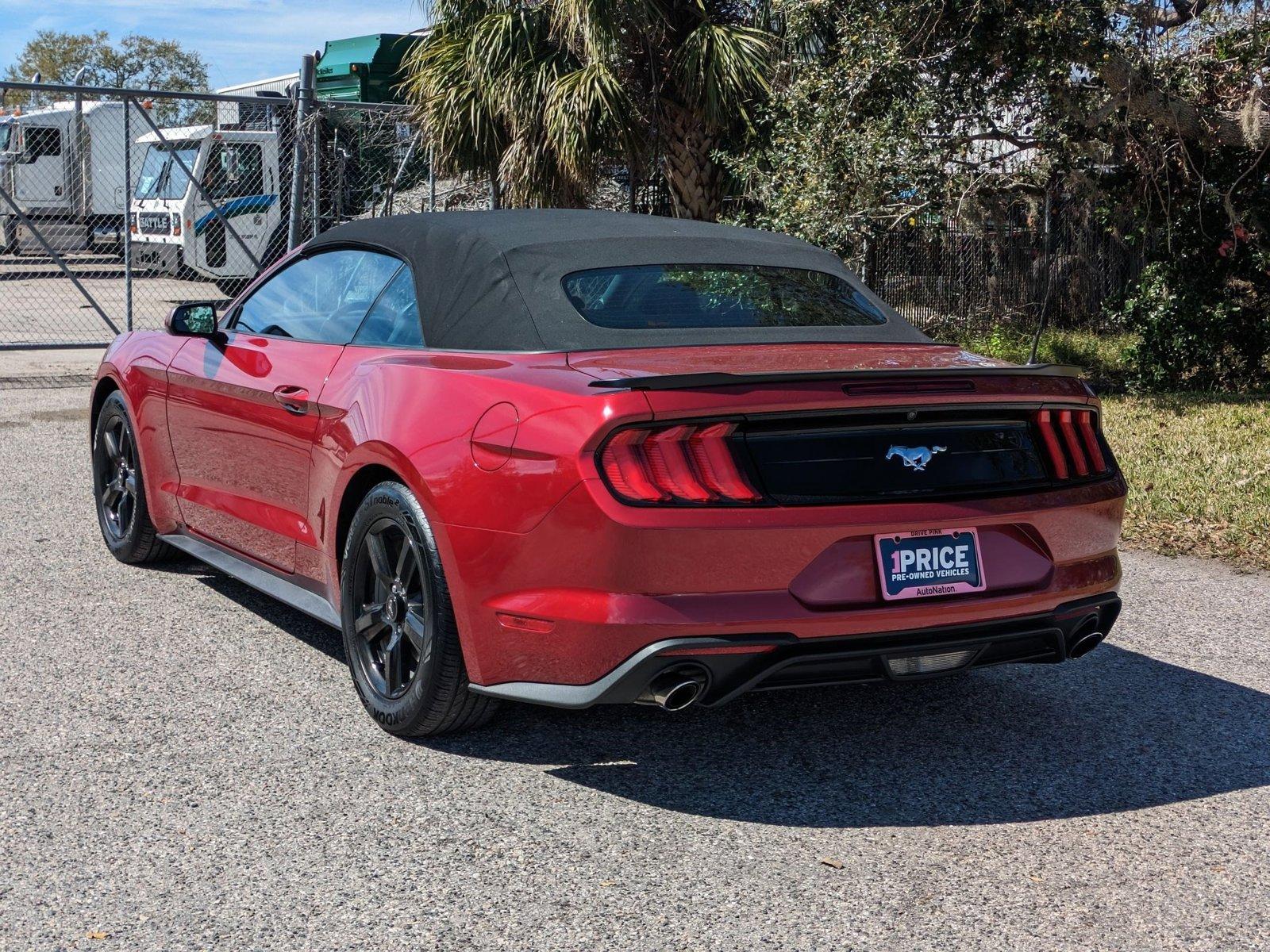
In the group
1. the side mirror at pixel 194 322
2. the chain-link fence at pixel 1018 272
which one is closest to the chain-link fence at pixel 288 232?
the chain-link fence at pixel 1018 272

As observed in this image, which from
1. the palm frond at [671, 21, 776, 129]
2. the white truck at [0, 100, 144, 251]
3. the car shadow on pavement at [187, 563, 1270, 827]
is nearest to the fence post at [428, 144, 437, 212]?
the palm frond at [671, 21, 776, 129]

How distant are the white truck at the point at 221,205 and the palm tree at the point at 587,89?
4804mm

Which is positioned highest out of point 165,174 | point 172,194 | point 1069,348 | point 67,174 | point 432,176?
point 67,174

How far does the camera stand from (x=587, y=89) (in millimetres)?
12922

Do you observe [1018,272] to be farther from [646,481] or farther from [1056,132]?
[646,481]

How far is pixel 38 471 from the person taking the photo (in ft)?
28.5

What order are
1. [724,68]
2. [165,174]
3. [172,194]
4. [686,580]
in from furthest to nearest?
[172,194] < [165,174] < [724,68] < [686,580]

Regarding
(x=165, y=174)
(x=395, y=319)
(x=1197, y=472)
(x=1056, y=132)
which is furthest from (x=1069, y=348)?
(x=165, y=174)

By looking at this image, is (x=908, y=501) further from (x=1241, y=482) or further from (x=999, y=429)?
(x=1241, y=482)

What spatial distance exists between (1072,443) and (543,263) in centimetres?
170

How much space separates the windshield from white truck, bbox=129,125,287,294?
0.9 inches

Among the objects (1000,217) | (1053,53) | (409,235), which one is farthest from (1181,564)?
(1000,217)

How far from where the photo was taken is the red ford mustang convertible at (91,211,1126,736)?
350 centimetres

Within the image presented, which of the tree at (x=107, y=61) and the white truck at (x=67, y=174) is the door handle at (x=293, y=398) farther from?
the tree at (x=107, y=61)
